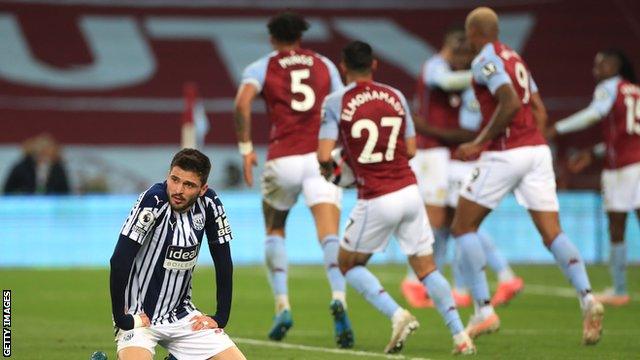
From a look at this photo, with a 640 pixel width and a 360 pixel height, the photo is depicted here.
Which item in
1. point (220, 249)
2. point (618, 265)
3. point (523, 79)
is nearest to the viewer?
point (220, 249)

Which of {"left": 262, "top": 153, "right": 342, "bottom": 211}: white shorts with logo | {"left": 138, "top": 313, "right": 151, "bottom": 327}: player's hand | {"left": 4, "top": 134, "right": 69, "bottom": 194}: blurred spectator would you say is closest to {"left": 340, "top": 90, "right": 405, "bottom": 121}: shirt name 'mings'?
{"left": 262, "top": 153, "right": 342, "bottom": 211}: white shorts with logo

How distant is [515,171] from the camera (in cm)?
1045

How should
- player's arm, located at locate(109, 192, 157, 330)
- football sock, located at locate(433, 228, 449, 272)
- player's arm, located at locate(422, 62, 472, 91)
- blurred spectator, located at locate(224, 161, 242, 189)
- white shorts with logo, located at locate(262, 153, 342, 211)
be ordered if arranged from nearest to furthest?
player's arm, located at locate(109, 192, 157, 330) → white shorts with logo, located at locate(262, 153, 342, 211) → player's arm, located at locate(422, 62, 472, 91) → football sock, located at locate(433, 228, 449, 272) → blurred spectator, located at locate(224, 161, 242, 189)

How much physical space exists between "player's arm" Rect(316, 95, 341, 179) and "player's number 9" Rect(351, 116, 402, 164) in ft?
0.47

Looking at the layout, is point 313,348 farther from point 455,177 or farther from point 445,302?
point 455,177

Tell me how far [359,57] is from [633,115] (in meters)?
5.25

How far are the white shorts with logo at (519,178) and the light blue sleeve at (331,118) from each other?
1.48 m

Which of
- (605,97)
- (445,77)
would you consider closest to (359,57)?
(445,77)

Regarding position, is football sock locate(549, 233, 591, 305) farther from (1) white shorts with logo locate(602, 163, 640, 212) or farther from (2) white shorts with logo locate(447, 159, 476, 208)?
(2) white shorts with logo locate(447, 159, 476, 208)

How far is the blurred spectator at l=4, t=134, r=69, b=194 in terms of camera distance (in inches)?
886

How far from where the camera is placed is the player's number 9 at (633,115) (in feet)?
45.9

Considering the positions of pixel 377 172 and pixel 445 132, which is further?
pixel 445 132

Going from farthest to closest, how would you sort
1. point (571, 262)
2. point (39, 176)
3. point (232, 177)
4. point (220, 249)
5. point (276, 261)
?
point (232, 177)
point (39, 176)
point (276, 261)
point (571, 262)
point (220, 249)

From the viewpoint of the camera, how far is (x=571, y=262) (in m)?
10.3
